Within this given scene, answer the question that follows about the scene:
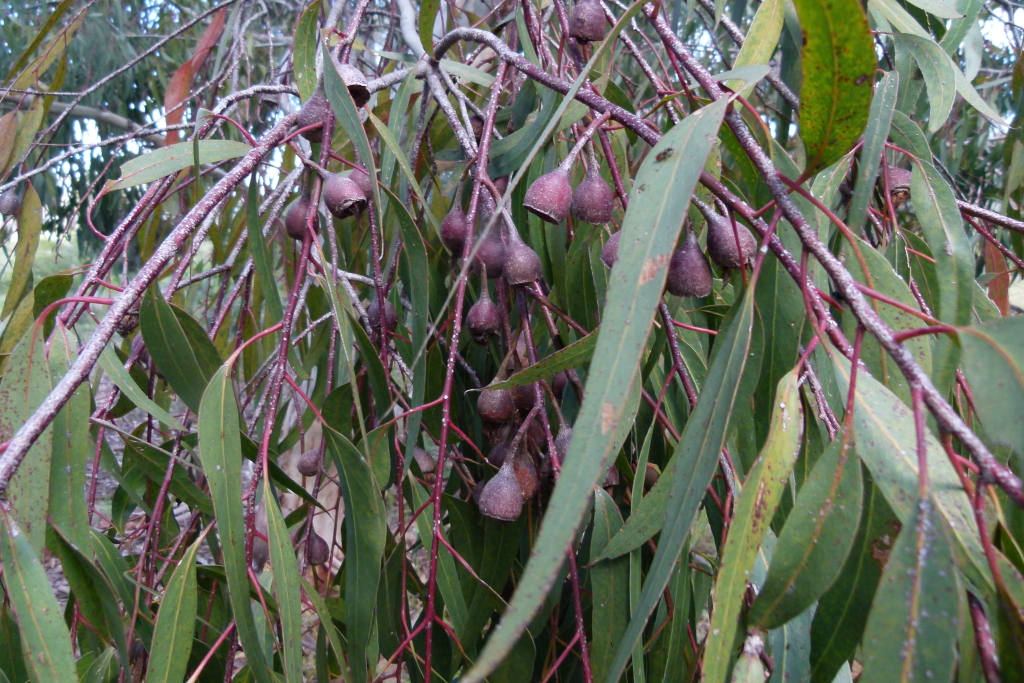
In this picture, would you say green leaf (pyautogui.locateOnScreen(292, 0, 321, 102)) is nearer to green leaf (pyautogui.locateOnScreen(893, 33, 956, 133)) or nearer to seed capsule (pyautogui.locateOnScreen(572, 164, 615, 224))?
seed capsule (pyautogui.locateOnScreen(572, 164, 615, 224))

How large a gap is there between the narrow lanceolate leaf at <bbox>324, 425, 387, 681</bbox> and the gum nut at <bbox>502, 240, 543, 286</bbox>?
0.22 metres

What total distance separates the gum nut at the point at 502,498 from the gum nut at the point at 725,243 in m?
0.26

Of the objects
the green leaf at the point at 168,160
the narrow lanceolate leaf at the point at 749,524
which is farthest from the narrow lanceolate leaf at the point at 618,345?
the green leaf at the point at 168,160

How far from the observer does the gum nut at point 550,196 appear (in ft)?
1.94

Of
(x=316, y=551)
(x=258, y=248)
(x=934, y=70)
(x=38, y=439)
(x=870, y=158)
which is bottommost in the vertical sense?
(x=316, y=551)

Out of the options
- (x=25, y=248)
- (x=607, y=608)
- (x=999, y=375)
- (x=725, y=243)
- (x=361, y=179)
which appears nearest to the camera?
(x=999, y=375)

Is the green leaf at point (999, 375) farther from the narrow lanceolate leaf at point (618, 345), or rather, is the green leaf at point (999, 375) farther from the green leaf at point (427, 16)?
the green leaf at point (427, 16)

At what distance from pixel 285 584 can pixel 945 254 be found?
660 millimetres

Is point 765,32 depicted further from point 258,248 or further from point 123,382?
point 123,382

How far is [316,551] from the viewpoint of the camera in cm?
105

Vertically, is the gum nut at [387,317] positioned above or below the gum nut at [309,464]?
above

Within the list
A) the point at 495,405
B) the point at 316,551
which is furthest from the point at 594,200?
the point at 316,551

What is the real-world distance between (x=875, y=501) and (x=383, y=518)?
41 cm

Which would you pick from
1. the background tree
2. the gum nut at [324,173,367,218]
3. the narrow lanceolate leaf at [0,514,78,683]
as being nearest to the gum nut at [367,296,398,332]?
the background tree
